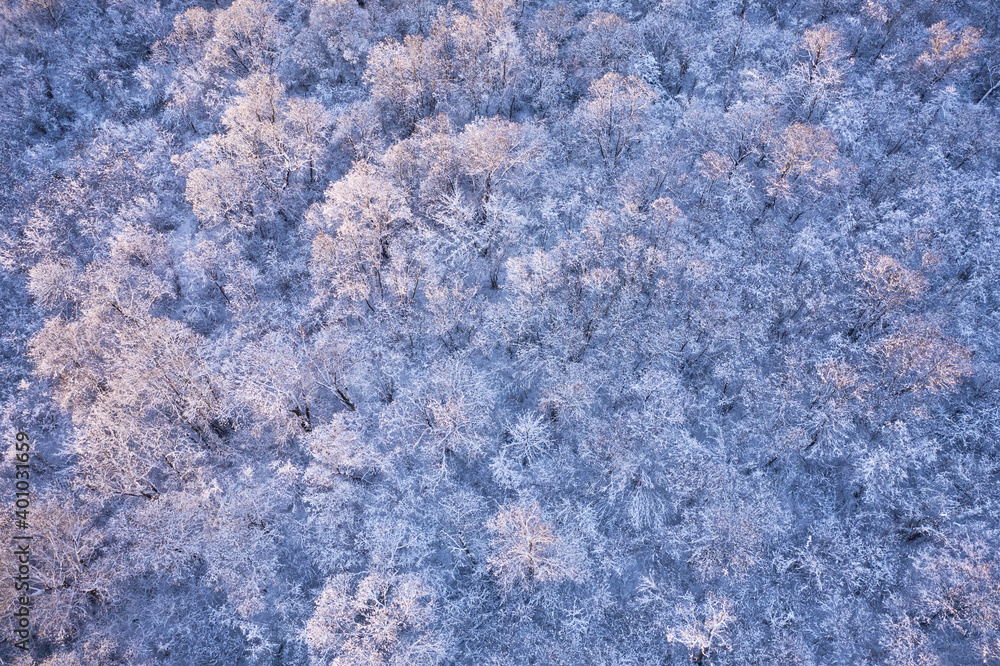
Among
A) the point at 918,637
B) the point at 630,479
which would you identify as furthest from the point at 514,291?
the point at 918,637

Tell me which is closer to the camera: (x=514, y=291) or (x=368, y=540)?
(x=368, y=540)

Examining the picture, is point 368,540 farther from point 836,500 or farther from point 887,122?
point 887,122

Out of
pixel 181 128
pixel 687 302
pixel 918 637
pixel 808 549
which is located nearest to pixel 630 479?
pixel 808 549

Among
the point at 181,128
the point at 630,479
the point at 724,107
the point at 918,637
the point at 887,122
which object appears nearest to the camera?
the point at 918,637

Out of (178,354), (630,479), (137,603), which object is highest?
(178,354)

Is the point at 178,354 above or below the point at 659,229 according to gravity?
below

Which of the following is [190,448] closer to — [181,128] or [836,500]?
[181,128]

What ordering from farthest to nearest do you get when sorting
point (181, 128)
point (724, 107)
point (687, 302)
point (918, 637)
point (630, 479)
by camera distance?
1. point (181, 128)
2. point (724, 107)
3. point (687, 302)
4. point (630, 479)
5. point (918, 637)
